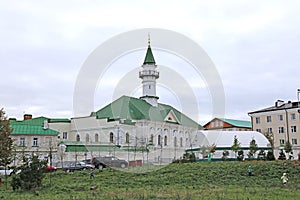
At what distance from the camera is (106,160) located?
44594mm

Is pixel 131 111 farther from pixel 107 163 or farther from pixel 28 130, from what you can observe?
pixel 107 163

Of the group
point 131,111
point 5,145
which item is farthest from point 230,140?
point 5,145

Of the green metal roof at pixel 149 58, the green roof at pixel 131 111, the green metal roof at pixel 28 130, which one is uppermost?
the green metal roof at pixel 149 58

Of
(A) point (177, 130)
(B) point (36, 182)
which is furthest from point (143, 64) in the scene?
(B) point (36, 182)

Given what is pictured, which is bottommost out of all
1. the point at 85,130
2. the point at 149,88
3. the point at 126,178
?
the point at 126,178

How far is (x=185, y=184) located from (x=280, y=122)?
4186 cm

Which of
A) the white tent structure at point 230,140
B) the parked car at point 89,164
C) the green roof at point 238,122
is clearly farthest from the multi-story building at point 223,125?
the parked car at point 89,164

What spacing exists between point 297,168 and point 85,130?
1531 inches

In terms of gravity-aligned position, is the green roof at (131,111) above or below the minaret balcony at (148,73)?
below

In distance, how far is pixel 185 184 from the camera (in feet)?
92.8

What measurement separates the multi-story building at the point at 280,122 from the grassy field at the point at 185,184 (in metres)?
28.9

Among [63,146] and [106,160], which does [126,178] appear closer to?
[106,160]

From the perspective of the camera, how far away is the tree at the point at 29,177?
25578mm

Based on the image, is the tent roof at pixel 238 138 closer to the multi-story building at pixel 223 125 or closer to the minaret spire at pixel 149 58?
the minaret spire at pixel 149 58
